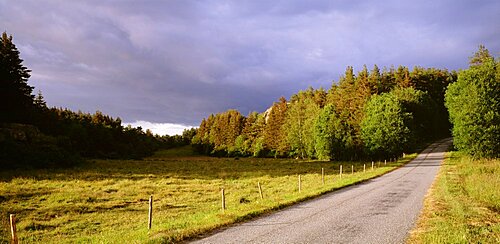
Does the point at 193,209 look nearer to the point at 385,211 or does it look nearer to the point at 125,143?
the point at 385,211

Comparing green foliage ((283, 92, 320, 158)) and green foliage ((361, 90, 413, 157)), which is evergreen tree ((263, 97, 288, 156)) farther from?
green foliage ((361, 90, 413, 157))

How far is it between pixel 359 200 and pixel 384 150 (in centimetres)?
4773

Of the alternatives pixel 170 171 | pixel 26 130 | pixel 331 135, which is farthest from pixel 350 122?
pixel 26 130

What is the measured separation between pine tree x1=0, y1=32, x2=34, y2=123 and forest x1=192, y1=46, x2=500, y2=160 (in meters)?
55.6

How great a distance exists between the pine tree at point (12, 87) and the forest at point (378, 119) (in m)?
55.6

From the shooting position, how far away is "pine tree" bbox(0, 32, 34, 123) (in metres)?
54.8

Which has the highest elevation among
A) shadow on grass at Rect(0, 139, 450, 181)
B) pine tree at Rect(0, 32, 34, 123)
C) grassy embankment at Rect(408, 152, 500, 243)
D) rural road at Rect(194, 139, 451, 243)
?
pine tree at Rect(0, 32, 34, 123)

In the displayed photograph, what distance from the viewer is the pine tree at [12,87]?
5481cm

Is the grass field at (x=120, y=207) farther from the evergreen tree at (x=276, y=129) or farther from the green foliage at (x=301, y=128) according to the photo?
the evergreen tree at (x=276, y=129)

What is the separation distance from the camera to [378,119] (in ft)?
201

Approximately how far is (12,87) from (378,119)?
65.5 meters

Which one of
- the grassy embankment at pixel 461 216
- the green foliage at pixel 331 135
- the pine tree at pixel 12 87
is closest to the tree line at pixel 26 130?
the pine tree at pixel 12 87

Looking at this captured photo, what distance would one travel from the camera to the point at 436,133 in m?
97.4

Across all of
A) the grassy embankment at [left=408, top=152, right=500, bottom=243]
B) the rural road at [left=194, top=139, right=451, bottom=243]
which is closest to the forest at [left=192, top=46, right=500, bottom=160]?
the grassy embankment at [left=408, top=152, right=500, bottom=243]
